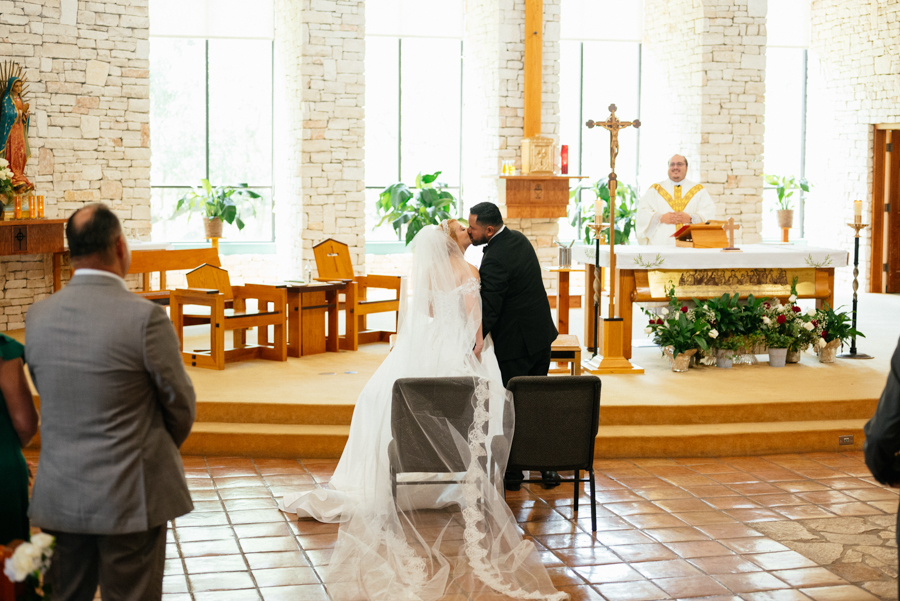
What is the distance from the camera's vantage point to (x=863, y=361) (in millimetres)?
7453

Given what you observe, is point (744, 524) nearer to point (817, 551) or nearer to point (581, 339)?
point (817, 551)

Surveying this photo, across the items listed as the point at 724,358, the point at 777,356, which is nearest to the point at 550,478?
the point at 724,358

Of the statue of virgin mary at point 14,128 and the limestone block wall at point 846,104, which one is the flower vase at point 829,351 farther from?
the statue of virgin mary at point 14,128

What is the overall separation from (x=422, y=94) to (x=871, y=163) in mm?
6136

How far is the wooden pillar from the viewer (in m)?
10.7

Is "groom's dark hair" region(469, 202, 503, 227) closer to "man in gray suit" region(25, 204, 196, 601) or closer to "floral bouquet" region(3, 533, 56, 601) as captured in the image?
"man in gray suit" region(25, 204, 196, 601)

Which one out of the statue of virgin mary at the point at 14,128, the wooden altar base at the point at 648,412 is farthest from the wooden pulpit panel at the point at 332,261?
the statue of virgin mary at the point at 14,128

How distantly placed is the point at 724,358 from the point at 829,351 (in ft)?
2.99

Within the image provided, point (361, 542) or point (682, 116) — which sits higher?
point (682, 116)

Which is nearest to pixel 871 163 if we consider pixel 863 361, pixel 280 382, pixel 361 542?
pixel 863 361

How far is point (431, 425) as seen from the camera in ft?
13.8

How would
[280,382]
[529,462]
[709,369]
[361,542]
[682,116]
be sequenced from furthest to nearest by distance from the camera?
[682,116], [709,369], [280,382], [529,462], [361,542]

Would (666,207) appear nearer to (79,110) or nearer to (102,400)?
(79,110)

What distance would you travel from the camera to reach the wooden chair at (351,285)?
7930mm
